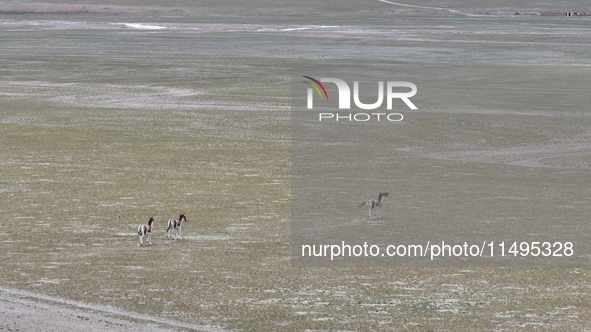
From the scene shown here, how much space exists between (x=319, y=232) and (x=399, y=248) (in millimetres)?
1536

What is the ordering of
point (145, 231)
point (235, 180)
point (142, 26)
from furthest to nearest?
1. point (142, 26)
2. point (235, 180)
3. point (145, 231)

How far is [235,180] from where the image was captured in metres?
21.8

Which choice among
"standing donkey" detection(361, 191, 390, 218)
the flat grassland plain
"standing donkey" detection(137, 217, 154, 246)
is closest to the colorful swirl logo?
the flat grassland plain

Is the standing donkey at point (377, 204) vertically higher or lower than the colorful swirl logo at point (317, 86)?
lower

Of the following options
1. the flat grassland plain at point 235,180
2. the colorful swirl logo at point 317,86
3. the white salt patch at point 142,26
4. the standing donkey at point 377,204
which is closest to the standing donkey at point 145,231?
the flat grassland plain at point 235,180

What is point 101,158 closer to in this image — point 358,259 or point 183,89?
point 358,259

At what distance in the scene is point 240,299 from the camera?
13.1 m

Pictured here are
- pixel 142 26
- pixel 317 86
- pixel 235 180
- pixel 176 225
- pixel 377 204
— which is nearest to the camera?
pixel 176 225

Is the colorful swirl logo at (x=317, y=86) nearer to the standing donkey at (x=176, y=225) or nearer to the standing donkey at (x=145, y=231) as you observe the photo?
the standing donkey at (x=176, y=225)

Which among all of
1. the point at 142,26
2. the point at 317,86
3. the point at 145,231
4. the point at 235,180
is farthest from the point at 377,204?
the point at 142,26

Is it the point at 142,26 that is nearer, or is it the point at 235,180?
the point at 235,180

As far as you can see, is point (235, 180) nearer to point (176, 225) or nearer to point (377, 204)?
point (377, 204)

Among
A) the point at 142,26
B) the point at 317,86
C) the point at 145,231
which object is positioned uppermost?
the point at 142,26

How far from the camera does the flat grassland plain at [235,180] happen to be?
41.8ft
